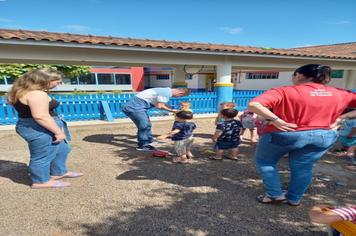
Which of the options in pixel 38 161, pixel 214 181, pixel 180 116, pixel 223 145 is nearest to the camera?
pixel 38 161

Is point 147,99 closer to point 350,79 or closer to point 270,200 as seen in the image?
point 270,200

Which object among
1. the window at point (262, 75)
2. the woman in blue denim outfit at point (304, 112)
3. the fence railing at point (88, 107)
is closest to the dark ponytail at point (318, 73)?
the woman in blue denim outfit at point (304, 112)

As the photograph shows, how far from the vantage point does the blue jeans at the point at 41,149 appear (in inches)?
108

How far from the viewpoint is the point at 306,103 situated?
6.68 ft

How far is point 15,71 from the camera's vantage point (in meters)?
16.8

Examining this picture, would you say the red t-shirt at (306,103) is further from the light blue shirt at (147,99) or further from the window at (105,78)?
the window at (105,78)

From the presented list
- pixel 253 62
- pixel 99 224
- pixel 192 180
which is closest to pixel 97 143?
pixel 192 180

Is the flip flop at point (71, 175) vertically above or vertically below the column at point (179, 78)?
below

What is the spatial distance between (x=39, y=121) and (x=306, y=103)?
9.25ft

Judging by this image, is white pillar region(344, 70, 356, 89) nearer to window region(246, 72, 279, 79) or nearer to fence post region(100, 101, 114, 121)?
window region(246, 72, 279, 79)

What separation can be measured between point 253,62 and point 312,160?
24.6 feet

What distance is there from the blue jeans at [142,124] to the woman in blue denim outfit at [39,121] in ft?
5.07

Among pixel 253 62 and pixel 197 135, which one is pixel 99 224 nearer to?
pixel 197 135

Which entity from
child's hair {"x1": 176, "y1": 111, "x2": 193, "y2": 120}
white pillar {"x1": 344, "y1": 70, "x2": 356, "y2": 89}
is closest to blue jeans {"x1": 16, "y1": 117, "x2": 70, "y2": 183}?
child's hair {"x1": 176, "y1": 111, "x2": 193, "y2": 120}
